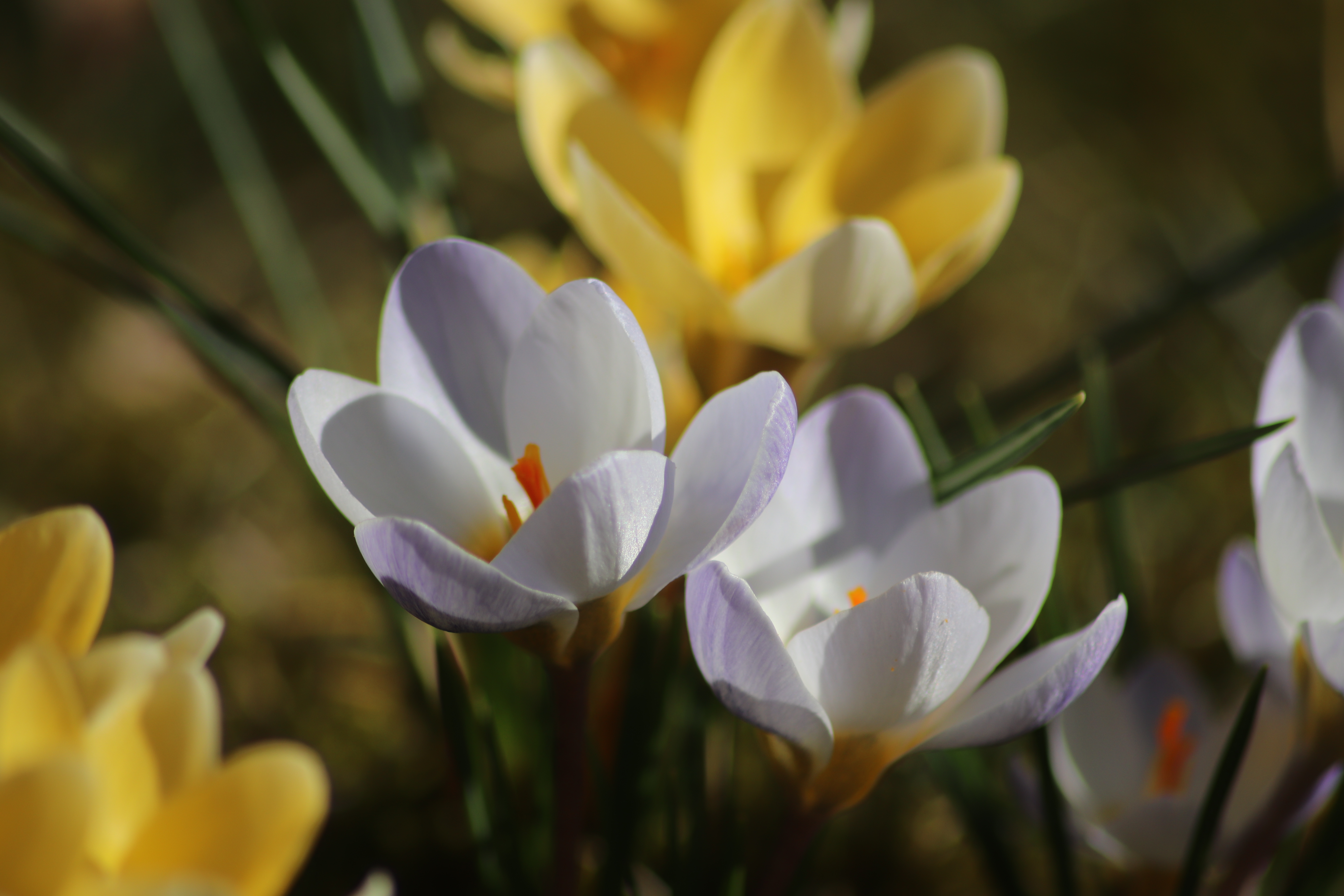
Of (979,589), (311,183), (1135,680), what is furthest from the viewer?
(311,183)

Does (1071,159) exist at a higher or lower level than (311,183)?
lower

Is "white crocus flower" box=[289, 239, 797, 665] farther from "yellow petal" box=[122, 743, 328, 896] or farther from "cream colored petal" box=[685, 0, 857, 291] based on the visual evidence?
"cream colored petal" box=[685, 0, 857, 291]

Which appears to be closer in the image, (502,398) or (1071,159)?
(502,398)

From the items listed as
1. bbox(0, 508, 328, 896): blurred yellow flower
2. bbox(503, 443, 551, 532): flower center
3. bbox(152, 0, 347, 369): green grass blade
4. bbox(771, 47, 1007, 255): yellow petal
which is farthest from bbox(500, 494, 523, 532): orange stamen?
bbox(152, 0, 347, 369): green grass blade

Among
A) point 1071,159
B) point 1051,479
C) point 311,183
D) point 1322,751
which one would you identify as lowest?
point 1071,159

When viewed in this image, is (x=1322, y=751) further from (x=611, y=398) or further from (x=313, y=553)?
(x=313, y=553)

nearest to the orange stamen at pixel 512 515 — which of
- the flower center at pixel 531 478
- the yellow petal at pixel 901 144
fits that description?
the flower center at pixel 531 478

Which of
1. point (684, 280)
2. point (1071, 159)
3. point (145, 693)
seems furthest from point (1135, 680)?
point (1071, 159)

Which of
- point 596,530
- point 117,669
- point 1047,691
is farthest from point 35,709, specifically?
point 1047,691
